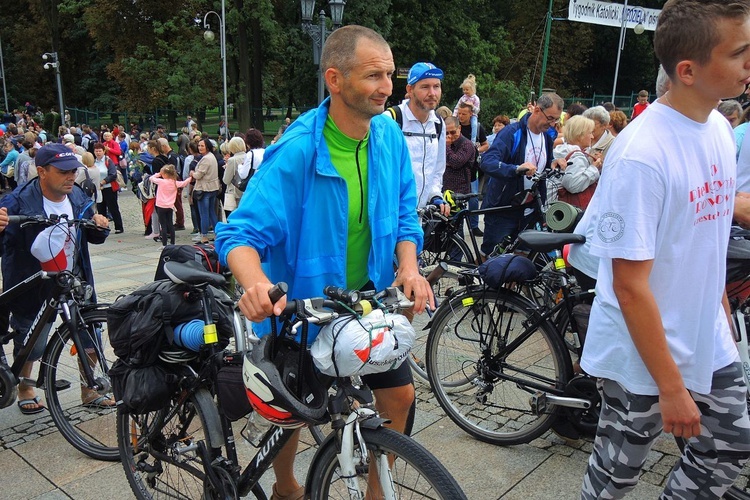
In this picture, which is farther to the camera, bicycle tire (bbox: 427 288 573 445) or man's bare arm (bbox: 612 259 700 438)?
bicycle tire (bbox: 427 288 573 445)

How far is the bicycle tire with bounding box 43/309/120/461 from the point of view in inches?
138

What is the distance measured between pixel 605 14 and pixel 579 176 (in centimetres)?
2331

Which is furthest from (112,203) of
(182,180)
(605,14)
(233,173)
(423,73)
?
(605,14)

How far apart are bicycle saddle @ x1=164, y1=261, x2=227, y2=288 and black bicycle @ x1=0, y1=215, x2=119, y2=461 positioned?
1202mm

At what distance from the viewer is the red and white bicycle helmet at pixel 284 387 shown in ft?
6.52

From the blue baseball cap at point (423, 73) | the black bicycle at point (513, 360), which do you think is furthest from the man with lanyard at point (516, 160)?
the black bicycle at point (513, 360)

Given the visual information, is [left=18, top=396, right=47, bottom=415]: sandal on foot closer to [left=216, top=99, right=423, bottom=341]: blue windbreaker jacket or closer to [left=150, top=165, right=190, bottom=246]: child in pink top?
[left=216, top=99, right=423, bottom=341]: blue windbreaker jacket

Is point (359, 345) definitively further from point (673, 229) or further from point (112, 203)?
point (112, 203)

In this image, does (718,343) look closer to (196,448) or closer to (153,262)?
(196,448)

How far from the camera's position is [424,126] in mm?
4703

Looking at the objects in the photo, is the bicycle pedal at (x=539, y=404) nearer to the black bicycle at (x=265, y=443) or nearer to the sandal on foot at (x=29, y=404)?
the black bicycle at (x=265, y=443)

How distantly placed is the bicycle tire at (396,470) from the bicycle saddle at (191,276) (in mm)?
811

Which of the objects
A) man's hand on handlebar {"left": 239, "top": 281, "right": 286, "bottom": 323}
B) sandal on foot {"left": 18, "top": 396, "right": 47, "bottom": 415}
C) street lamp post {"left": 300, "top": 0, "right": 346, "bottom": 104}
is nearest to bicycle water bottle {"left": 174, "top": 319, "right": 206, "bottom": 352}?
man's hand on handlebar {"left": 239, "top": 281, "right": 286, "bottom": 323}

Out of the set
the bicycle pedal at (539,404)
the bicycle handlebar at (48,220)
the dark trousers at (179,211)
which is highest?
the bicycle handlebar at (48,220)
